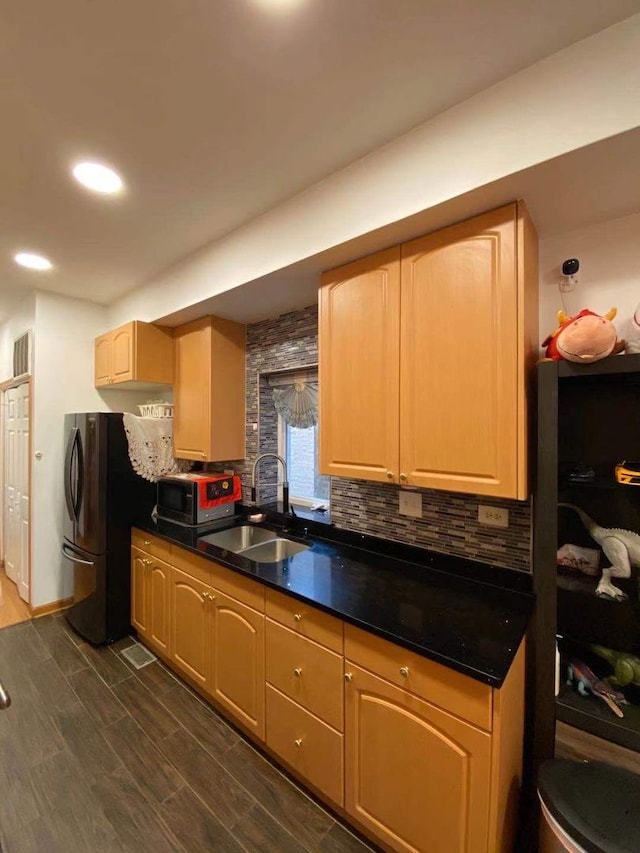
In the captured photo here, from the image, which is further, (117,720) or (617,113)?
(117,720)

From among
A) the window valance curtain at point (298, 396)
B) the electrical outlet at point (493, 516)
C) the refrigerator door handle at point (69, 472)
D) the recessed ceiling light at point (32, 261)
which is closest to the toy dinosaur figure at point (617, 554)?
the electrical outlet at point (493, 516)

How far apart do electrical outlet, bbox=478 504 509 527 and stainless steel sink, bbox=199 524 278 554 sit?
3.92ft

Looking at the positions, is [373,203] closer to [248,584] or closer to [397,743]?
[248,584]

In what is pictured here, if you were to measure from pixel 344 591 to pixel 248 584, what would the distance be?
0.47 m

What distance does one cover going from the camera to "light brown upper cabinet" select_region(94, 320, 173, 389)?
8.19 ft

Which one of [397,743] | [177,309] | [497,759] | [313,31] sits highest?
[313,31]

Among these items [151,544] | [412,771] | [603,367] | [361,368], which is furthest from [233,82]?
[151,544]

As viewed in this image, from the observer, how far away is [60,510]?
2916mm

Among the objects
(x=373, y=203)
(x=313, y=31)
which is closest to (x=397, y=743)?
(x=373, y=203)

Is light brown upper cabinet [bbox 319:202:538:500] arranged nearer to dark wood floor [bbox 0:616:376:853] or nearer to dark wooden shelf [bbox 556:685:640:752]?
dark wooden shelf [bbox 556:685:640:752]

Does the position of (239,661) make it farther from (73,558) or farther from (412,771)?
(73,558)

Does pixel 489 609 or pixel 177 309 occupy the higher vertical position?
pixel 177 309

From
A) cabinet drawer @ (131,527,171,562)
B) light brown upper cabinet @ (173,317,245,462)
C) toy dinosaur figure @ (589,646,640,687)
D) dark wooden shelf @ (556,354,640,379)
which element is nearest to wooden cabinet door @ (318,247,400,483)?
dark wooden shelf @ (556,354,640,379)

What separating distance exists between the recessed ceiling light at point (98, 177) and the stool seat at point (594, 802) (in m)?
2.59
